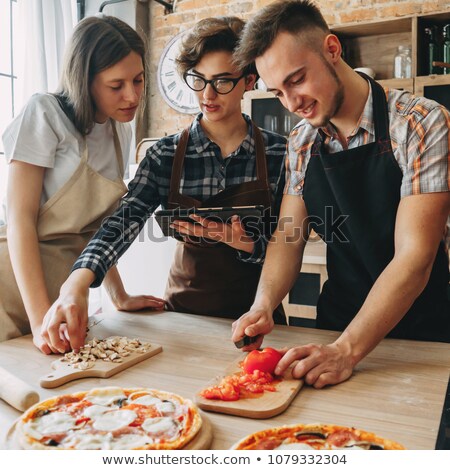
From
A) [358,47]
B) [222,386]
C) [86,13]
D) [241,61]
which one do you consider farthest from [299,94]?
[86,13]

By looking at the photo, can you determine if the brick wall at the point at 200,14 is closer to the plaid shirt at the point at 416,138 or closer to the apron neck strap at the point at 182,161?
the apron neck strap at the point at 182,161

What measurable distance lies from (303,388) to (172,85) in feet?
11.4

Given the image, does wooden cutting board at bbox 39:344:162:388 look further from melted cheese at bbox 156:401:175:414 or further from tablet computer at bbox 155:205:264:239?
tablet computer at bbox 155:205:264:239

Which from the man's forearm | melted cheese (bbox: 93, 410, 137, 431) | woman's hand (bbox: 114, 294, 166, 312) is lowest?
woman's hand (bbox: 114, 294, 166, 312)

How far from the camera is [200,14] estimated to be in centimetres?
413

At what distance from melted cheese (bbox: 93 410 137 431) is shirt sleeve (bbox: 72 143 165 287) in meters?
0.67

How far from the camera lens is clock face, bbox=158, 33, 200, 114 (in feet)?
13.5

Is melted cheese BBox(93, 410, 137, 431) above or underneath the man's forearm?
underneath

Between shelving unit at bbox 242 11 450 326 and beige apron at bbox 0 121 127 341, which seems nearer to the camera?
beige apron at bbox 0 121 127 341

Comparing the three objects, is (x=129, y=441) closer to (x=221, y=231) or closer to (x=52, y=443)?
(x=52, y=443)

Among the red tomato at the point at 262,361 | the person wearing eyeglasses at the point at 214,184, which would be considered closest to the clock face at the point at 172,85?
the person wearing eyeglasses at the point at 214,184

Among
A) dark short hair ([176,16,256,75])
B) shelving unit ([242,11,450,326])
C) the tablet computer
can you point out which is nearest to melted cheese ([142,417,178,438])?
the tablet computer

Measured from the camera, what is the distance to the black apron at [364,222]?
1.43m

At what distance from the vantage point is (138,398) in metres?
1.00
